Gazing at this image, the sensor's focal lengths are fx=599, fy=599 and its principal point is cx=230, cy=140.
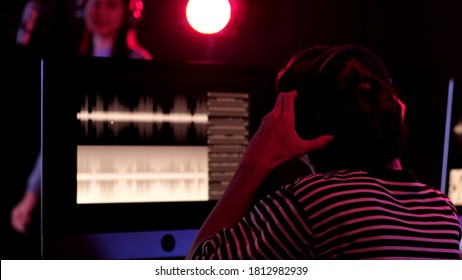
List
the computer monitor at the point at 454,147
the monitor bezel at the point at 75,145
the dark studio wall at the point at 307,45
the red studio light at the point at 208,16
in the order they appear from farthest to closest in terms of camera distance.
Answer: the dark studio wall at the point at 307,45, the red studio light at the point at 208,16, the computer monitor at the point at 454,147, the monitor bezel at the point at 75,145

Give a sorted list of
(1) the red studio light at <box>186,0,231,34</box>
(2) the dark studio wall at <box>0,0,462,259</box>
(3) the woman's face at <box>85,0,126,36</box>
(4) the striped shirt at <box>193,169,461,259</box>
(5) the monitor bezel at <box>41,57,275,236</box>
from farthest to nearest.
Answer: (3) the woman's face at <box>85,0,126,36</box> < (2) the dark studio wall at <box>0,0,462,259</box> < (1) the red studio light at <box>186,0,231,34</box> < (5) the monitor bezel at <box>41,57,275,236</box> < (4) the striped shirt at <box>193,169,461,259</box>

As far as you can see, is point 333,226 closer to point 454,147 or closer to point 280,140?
point 280,140

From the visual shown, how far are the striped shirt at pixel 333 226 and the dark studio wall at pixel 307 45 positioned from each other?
4.31 feet

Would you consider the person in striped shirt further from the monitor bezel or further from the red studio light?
the red studio light

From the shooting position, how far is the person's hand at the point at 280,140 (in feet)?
3.15

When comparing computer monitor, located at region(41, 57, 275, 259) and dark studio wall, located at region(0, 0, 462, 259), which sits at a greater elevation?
dark studio wall, located at region(0, 0, 462, 259)

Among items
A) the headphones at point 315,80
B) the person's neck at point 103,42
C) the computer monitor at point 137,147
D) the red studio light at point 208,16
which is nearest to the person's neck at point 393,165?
the headphones at point 315,80

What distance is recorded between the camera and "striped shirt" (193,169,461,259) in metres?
0.81

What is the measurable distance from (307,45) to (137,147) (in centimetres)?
167

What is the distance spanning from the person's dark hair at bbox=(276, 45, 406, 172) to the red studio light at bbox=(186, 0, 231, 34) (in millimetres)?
1180

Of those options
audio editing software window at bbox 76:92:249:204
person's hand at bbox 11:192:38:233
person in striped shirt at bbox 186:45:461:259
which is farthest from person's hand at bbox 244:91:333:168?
person's hand at bbox 11:192:38:233

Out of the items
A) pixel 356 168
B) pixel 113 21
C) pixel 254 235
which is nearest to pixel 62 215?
pixel 254 235

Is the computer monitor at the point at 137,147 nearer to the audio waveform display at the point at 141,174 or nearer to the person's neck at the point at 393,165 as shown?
the audio waveform display at the point at 141,174

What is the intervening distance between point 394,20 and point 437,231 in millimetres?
1704
